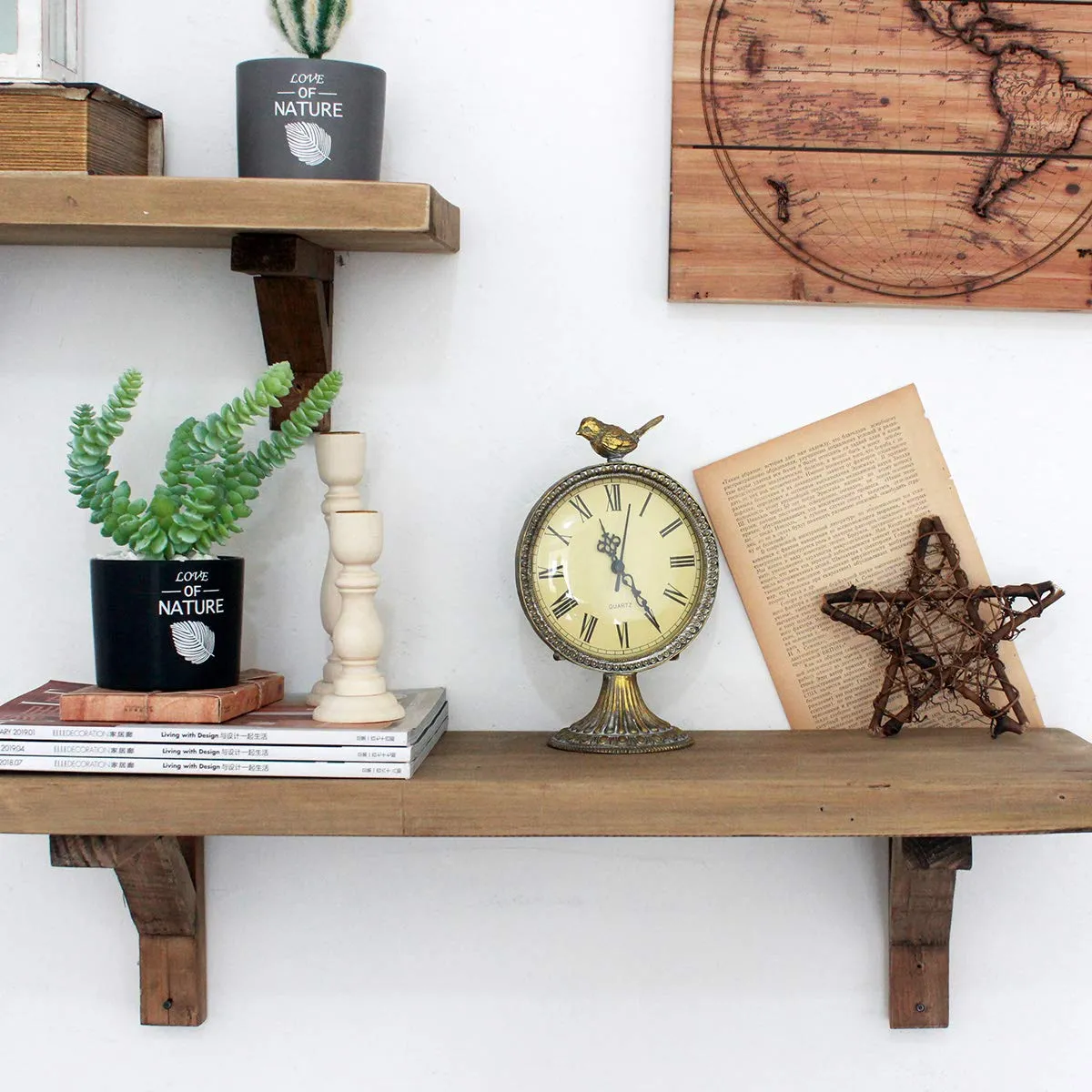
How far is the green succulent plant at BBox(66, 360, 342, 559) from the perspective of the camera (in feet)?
2.95

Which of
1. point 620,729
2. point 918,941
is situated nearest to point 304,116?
point 620,729

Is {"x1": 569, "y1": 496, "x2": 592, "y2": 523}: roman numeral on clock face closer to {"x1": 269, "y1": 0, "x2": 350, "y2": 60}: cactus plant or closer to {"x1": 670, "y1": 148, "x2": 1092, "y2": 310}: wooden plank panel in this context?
{"x1": 670, "y1": 148, "x2": 1092, "y2": 310}: wooden plank panel

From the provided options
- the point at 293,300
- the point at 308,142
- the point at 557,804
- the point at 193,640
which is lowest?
the point at 557,804

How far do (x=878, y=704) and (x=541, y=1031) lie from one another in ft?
1.32

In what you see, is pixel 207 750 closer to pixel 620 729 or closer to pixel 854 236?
pixel 620 729

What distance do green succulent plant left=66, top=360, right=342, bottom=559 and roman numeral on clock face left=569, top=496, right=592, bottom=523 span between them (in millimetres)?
200

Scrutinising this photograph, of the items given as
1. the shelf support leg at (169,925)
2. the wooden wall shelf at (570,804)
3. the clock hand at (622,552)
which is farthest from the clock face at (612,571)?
the shelf support leg at (169,925)

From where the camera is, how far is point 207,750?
87 cm

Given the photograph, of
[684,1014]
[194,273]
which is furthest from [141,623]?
[684,1014]

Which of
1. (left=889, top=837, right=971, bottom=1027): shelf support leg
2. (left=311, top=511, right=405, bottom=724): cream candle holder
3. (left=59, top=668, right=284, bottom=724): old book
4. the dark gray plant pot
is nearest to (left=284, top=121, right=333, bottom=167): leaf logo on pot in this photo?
the dark gray plant pot

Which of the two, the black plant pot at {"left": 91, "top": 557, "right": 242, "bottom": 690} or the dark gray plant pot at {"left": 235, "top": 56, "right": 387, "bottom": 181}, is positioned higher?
the dark gray plant pot at {"left": 235, "top": 56, "right": 387, "bottom": 181}

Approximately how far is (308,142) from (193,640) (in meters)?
0.37

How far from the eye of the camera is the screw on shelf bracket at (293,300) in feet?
3.01

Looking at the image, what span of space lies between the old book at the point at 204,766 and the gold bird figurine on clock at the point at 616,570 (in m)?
0.17
